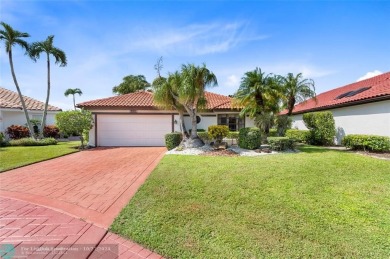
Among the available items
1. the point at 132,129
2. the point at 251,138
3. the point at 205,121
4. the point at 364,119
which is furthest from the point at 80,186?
the point at 364,119

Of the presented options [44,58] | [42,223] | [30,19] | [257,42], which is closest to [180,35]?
[257,42]

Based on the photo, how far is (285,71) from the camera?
610 inches

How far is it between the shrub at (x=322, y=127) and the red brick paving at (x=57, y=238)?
1491 cm

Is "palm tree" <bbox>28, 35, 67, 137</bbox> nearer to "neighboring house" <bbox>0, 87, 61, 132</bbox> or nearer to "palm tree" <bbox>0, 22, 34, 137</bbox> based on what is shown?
"palm tree" <bbox>0, 22, 34, 137</bbox>

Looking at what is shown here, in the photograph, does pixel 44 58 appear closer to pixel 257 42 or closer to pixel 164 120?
pixel 164 120

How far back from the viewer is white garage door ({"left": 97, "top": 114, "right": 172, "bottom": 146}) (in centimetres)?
1599

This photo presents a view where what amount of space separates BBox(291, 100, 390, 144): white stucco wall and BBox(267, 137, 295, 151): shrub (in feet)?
16.1

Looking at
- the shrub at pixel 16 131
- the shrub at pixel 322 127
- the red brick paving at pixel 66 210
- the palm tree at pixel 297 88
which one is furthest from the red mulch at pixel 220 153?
the shrub at pixel 16 131

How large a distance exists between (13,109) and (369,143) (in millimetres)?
28098

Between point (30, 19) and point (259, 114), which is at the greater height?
point (30, 19)

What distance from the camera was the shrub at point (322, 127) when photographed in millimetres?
13969

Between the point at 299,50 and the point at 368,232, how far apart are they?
11.3 m

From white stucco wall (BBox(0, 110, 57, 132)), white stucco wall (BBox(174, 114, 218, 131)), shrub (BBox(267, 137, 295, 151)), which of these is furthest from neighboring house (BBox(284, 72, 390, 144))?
white stucco wall (BBox(0, 110, 57, 132))

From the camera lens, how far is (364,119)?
40.8 ft
